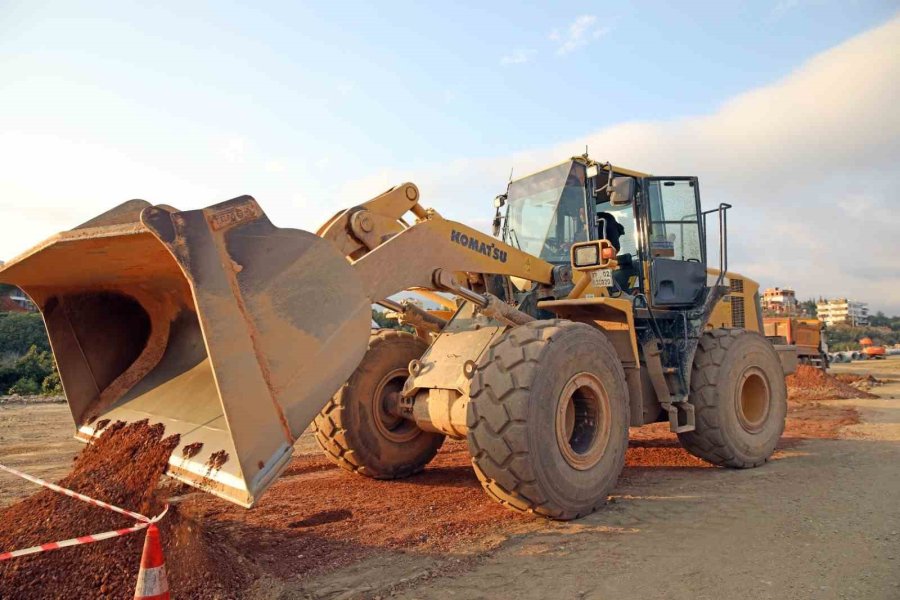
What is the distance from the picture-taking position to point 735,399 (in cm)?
649

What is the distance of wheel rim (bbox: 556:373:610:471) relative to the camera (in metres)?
4.54

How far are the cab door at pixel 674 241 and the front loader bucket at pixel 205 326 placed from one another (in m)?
4.10

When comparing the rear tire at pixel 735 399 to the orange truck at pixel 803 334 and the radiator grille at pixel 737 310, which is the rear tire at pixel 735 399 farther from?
the orange truck at pixel 803 334

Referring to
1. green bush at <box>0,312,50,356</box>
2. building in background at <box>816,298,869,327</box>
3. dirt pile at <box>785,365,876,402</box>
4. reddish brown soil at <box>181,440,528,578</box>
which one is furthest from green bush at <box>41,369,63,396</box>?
building in background at <box>816,298,869,327</box>

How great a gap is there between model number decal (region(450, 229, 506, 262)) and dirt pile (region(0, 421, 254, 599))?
2.59m

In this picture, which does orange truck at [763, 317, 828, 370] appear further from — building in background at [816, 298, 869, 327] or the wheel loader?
building in background at [816, 298, 869, 327]

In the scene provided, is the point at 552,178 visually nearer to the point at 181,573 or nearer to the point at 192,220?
Result: the point at 192,220

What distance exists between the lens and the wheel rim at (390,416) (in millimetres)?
5766

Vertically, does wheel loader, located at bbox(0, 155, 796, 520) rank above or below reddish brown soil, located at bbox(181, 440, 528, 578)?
above

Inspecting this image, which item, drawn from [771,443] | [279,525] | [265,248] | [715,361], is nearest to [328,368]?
[265,248]

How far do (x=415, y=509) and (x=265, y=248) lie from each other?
2.61 meters

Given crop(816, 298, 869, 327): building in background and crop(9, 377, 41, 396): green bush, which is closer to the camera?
crop(9, 377, 41, 396): green bush

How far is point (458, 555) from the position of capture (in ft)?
12.6

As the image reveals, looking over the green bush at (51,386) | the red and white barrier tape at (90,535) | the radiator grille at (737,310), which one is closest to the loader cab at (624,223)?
the radiator grille at (737,310)
